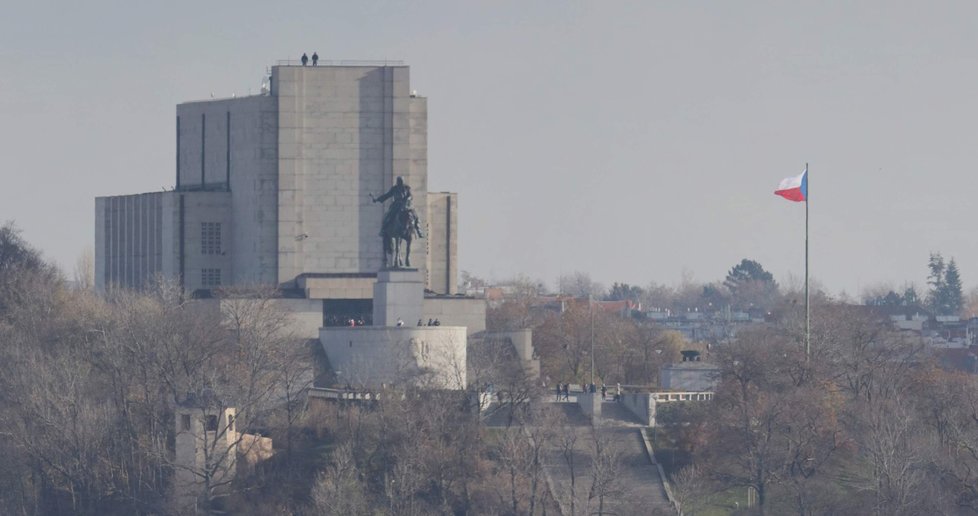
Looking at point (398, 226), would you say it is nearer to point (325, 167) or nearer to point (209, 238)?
point (325, 167)

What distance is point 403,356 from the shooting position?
101 m

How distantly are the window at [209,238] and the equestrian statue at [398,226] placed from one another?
1422 centimetres

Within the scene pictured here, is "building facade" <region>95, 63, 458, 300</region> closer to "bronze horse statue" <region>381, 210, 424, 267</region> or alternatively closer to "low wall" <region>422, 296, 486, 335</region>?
"low wall" <region>422, 296, 486, 335</region>

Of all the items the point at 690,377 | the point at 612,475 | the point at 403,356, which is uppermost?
the point at 403,356

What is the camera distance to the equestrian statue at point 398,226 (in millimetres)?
105188

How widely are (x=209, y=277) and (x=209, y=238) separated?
1805mm

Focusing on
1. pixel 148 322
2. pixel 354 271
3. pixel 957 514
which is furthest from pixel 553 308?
pixel 957 514

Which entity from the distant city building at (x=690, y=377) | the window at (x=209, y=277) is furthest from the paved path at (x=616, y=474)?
the window at (x=209, y=277)

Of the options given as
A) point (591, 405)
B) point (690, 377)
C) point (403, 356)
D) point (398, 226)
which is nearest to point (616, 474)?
point (591, 405)

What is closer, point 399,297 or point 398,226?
point 399,297

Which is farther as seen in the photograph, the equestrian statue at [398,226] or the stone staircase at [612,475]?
the equestrian statue at [398,226]

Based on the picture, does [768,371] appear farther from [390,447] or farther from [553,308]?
[553,308]

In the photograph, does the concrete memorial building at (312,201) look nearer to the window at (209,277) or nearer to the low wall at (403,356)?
the window at (209,277)

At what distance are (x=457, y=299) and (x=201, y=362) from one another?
1627 cm
